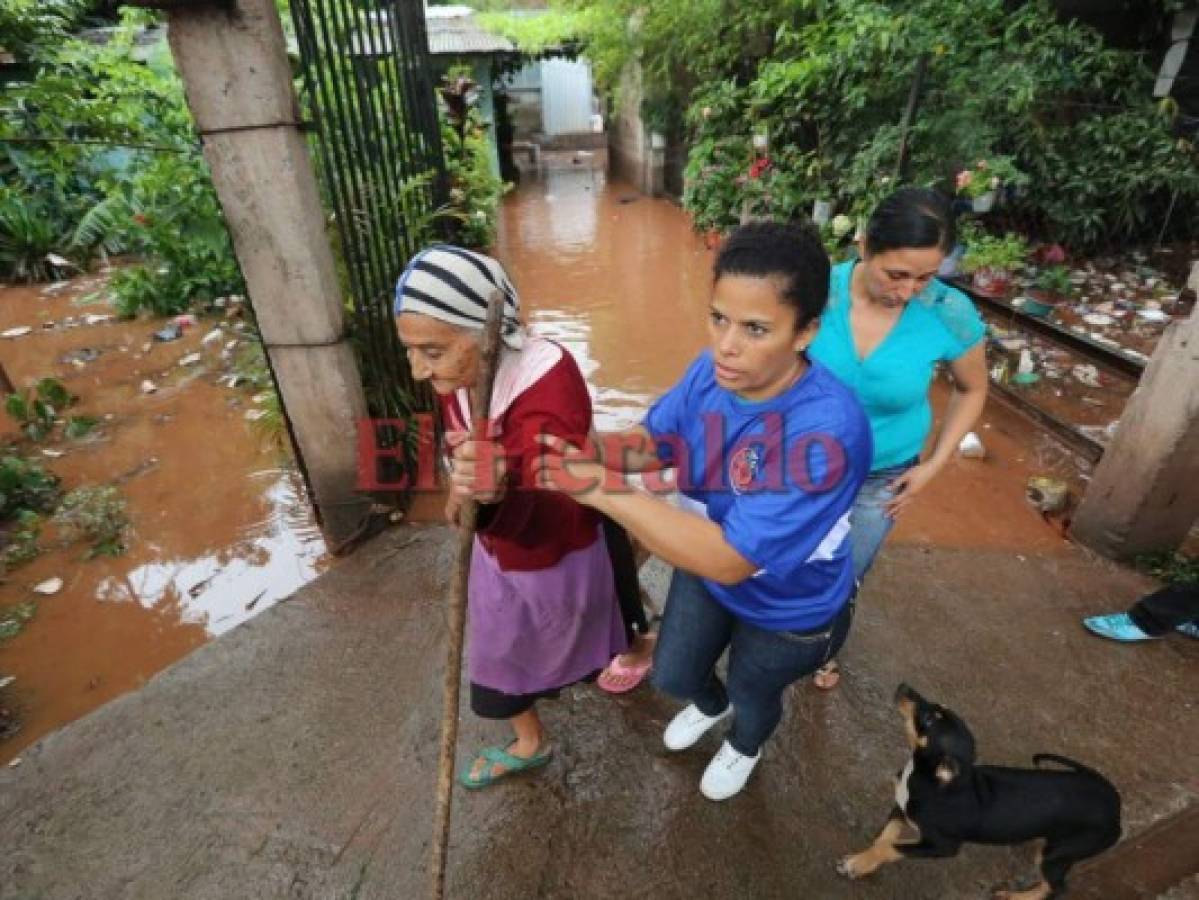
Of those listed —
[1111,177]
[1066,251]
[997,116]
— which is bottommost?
[1066,251]

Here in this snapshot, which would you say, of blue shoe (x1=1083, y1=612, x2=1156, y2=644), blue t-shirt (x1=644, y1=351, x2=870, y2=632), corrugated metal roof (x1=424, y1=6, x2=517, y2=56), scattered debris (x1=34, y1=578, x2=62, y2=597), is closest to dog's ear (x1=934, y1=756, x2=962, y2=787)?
blue t-shirt (x1=644, y1=351, x2=870, y2=632)

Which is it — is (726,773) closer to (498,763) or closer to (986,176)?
(498,763)

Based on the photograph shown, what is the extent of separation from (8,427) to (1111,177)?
31.8 ft

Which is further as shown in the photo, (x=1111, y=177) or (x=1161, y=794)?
(x=1111, y=177)

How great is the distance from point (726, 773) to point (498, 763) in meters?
0.75

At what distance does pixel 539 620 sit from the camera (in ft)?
5.99

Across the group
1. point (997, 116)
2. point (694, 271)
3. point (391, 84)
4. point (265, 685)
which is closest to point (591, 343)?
point (694, 271)

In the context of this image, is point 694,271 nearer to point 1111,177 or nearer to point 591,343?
point 591,343

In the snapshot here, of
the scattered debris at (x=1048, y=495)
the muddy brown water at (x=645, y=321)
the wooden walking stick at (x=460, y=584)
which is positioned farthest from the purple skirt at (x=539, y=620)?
the scattered debris at (x=1048, y=495)

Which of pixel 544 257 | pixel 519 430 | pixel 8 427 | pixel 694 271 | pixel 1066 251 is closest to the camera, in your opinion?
pixel 519 430

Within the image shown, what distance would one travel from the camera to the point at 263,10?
2377 mm

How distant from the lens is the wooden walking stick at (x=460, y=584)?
1.32 meters

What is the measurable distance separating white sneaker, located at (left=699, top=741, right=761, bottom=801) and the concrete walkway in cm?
8

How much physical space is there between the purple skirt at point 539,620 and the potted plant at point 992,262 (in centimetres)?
509
